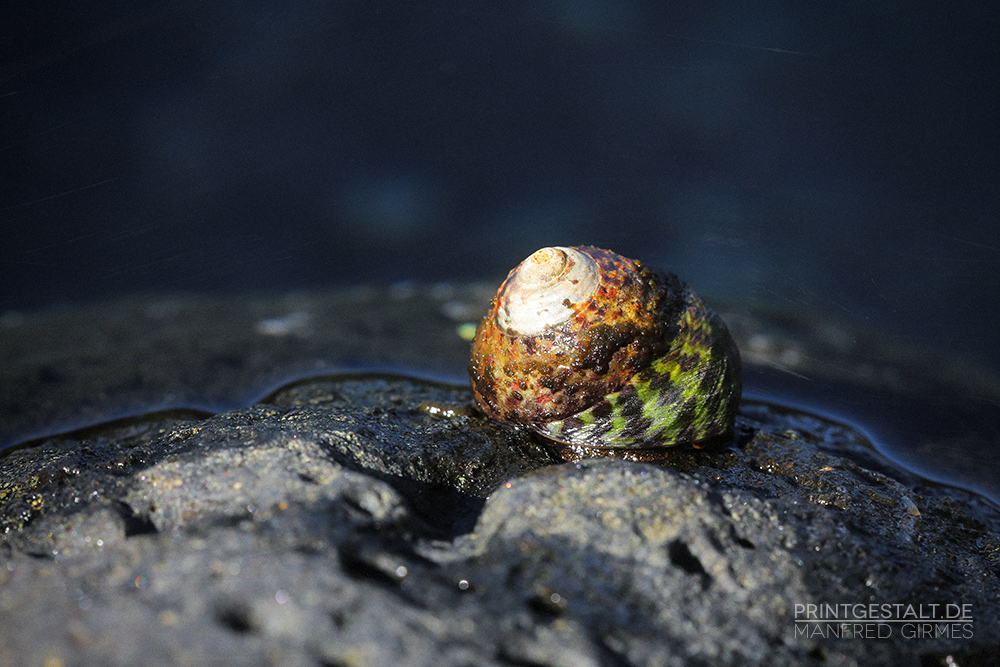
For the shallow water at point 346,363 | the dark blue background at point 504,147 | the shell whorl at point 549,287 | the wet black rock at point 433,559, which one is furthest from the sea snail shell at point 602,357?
the dark blue background at point 504,147

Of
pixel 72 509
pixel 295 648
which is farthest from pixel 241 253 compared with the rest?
pixel 295 648

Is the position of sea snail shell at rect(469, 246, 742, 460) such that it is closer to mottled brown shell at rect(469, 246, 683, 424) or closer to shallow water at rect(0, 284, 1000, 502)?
mottled brown shell at rect(469, 246, 683, 424)

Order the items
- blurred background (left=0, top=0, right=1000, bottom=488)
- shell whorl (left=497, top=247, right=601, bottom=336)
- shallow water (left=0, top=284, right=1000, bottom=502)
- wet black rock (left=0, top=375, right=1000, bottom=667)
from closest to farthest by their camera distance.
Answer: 1. wet black rock (left=0, top=375, right=1000, bottom=667)
2. shell whorl (left=497, top=247, right=601, bottom=336)
3. shallow water (left=0, top=284, right=1000, bottom=502)
4. blurred background (left=0, top=0, right=1000, bottom=488)

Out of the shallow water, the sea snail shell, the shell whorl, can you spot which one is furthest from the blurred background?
the shell whorl

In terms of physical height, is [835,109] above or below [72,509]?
above

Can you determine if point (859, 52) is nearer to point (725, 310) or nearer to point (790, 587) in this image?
point (725, 310)

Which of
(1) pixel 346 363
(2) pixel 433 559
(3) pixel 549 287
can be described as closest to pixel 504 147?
(1) pixel 346 363

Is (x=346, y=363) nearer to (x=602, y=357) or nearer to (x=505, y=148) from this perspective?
(x=505, y=148)
